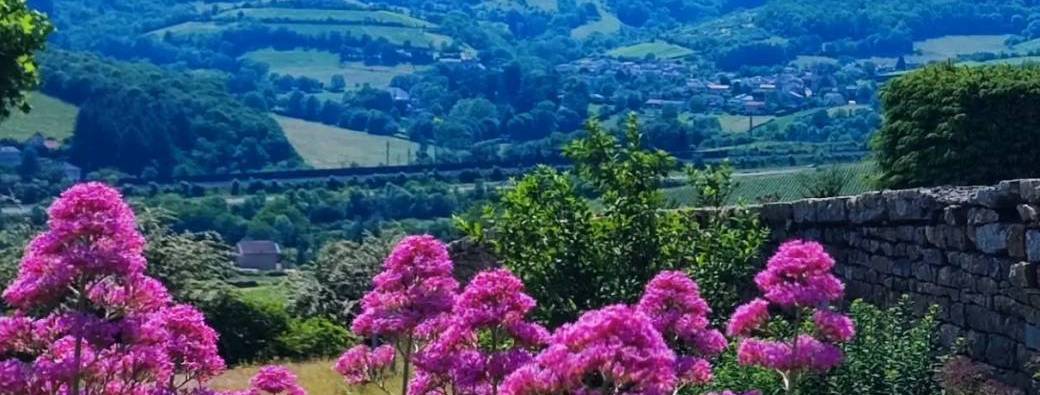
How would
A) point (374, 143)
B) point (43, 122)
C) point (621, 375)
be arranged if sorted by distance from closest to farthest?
point (621, 375) < point (43, 122) < point (374, 143)

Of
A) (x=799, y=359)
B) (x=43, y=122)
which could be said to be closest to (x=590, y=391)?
(x=799, y=359)

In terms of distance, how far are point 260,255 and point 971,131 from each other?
47.4 metres

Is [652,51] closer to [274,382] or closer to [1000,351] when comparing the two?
[1000,351]

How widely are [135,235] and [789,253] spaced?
331 cm

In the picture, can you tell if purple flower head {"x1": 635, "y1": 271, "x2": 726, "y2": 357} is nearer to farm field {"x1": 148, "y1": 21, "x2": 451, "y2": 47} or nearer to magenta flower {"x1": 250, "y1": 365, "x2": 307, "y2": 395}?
magenta flower {"x1": 250, "y1": 365, "x2": 307, "y2": 395}

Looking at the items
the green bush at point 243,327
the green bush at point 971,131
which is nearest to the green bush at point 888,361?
the green bush at point 971,131

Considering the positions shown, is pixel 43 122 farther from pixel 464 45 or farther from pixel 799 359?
pixel 799 359

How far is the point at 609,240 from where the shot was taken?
40.4ft

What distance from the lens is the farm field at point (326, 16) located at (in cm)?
18462

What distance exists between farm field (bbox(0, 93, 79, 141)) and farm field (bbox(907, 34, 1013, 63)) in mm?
73371

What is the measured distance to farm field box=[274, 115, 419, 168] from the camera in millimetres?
116312

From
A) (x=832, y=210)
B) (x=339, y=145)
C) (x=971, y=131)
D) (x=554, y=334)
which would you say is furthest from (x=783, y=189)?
(x=339, y=145)

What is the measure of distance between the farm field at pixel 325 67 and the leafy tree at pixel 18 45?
14779 cm

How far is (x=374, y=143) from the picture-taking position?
129 metres
